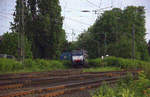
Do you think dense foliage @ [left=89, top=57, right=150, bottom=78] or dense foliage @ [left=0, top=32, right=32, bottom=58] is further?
dense foliage @ [left=89, top=57, right=150, bottom=78]

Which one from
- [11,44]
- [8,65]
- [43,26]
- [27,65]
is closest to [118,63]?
[43,26]

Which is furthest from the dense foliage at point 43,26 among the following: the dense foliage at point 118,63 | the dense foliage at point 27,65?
the dense foliage at point 118,63

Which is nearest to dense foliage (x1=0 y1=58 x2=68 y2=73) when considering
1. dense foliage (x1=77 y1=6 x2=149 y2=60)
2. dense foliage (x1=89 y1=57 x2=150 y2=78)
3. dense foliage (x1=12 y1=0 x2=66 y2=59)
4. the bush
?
the bush

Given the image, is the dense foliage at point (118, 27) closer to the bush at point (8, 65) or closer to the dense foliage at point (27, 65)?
the dense foliage at point (27, 65)

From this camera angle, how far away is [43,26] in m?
38.2

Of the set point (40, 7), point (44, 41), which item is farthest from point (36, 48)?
point (40, 7)

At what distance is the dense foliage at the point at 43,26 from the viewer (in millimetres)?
38812

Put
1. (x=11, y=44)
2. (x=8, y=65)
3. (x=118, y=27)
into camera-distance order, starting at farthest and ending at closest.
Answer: (x=118, y=27)
(x=11, y=44)
(x=8, y=65)

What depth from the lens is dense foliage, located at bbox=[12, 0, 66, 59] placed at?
127 feet

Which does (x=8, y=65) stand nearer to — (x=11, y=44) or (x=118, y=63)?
(x=11, y=44)

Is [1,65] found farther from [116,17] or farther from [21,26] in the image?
[116,17]

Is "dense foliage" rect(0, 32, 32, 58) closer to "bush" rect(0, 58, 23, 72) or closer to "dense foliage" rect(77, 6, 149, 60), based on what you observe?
"bush" rect(0, 58, 23, 72)

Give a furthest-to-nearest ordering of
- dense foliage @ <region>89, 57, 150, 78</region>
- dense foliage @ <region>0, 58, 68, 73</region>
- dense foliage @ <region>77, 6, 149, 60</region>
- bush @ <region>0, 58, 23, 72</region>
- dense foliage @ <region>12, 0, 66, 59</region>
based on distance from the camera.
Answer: dense foliage @ <region>77, 6, 149, 60</region> → dense foliage @ <region>12, 0, 66, 59</region> → dense foliage @ <region>89, 57, 150, 78</region> → dense foliage @ <region>0, 58, 68, 73</region> → bush @ <region>0, 58, 23, 72</region>

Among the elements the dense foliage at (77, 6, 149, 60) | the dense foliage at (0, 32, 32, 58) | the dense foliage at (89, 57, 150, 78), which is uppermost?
the dense foliage at (77, 6, 149, 60)
